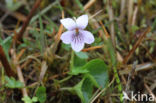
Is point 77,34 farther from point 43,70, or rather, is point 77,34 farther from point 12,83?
point 12,83

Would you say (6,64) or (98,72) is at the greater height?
(6,64)

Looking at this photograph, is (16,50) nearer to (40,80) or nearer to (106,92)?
(40,80)

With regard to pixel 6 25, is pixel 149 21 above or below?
below

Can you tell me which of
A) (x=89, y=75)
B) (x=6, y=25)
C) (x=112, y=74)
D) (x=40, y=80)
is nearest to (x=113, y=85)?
(x=112, y=74)

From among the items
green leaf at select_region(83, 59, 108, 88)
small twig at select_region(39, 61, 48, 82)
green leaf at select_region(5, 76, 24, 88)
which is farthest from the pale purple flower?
green leaf at select_region(5, 76, 24, 88)

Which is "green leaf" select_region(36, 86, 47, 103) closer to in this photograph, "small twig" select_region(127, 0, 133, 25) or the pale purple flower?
the pale purple flower

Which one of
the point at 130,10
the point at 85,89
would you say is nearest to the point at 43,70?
the point at 85,89
